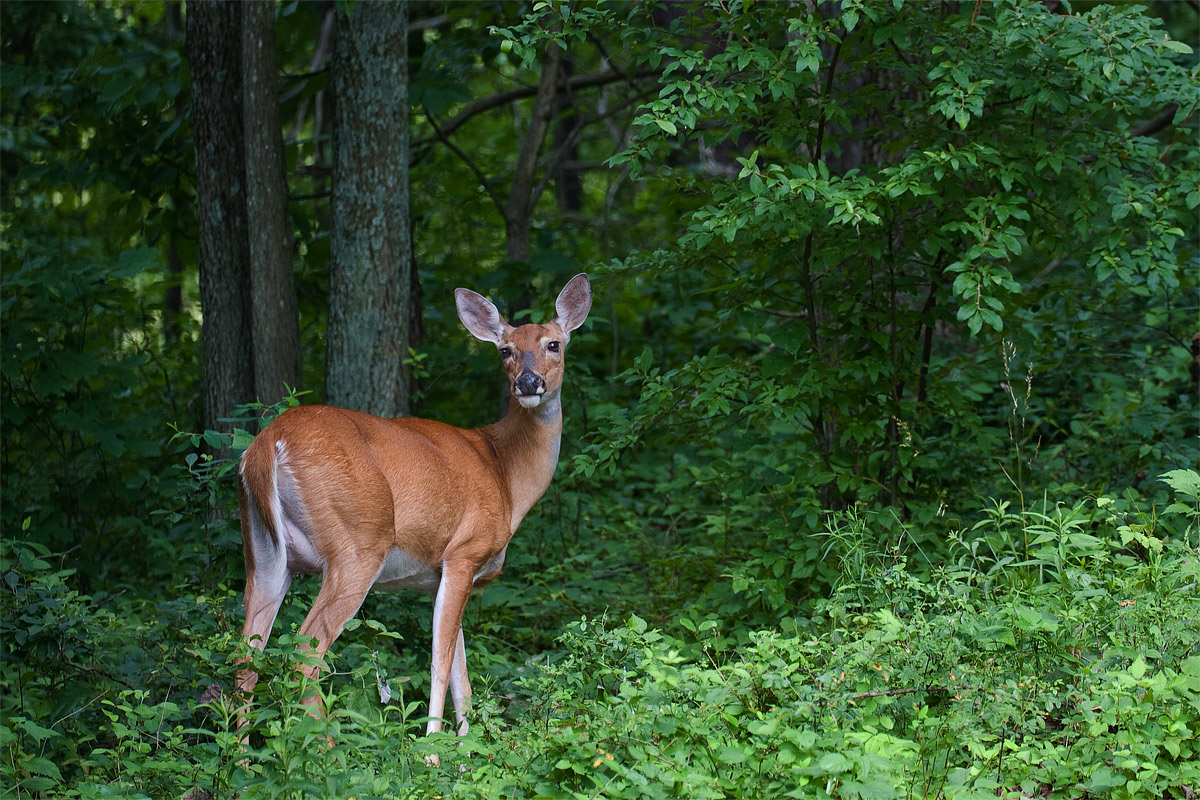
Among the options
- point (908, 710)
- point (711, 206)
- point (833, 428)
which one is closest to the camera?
point (908, 710)

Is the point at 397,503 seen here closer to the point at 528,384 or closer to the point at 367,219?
the point at 528,384

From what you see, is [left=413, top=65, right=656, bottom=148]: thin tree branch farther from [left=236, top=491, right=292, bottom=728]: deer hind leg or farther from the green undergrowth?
the green undergrowth

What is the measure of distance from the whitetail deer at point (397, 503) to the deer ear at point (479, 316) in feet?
0.19

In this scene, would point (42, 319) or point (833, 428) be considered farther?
point (42, 319)

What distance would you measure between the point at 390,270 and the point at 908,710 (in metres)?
3.61

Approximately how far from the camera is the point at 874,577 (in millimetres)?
4086

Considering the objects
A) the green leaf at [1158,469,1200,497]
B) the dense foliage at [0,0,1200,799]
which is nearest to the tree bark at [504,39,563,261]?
the dense foliage at [0,0,1200,799]

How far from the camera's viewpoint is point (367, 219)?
5918 millimetres

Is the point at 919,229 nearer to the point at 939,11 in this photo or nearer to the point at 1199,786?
the point at 939,11

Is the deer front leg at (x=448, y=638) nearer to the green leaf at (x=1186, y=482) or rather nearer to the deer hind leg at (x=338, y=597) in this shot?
the deer hind leg at (x=338, y=597)

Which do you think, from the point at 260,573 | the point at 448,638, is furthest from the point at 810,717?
A: the point at 260,573

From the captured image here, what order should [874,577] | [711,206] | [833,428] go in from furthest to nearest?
[833,428], [711,206], [874,577]

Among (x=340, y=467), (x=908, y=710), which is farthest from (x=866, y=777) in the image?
(x=340, y=467)

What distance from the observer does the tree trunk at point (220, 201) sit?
627cm
